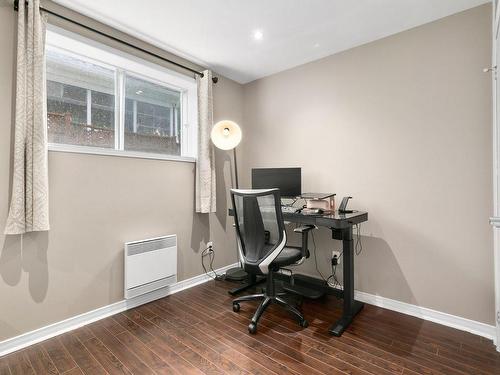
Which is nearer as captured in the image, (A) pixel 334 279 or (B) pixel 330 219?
(B) pixel 330 219

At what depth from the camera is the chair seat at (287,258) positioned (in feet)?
7.19

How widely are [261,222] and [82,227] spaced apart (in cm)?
153

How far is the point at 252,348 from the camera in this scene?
1.89 metres

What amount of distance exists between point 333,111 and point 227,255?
7.29 ft

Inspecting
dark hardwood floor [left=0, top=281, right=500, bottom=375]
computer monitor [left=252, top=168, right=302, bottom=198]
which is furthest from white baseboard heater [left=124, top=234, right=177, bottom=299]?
computer monitor [left=252, top=168, right=302, bottom=198]

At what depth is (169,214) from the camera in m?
2.88

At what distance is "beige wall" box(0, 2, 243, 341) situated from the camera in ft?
6.18

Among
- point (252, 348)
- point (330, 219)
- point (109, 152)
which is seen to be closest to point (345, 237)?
point (330, 219)

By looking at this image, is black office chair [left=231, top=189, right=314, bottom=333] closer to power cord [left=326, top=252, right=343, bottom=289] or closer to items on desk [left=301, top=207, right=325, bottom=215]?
items on desk [left=301, top=207, right=325, bottom=215]

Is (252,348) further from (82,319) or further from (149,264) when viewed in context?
(82,319)

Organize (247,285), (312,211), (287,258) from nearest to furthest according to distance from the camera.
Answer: (287,258) → (312,211) → (247,285)

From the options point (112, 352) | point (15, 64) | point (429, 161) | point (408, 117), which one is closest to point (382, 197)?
point (429, 161)

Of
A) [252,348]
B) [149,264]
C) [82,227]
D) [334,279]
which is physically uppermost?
[82,227]

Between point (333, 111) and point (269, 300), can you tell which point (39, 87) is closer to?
point (269, 300)
